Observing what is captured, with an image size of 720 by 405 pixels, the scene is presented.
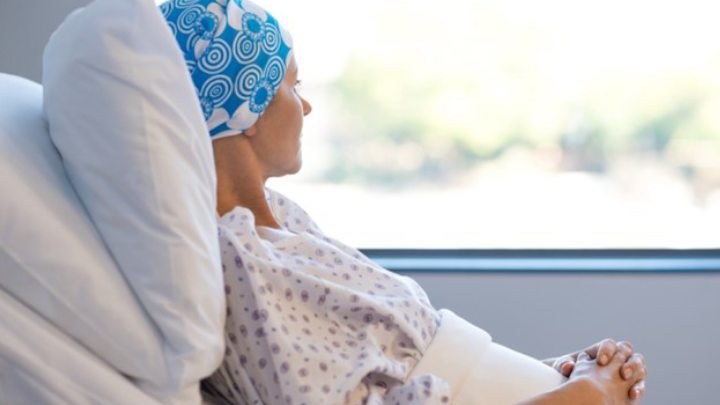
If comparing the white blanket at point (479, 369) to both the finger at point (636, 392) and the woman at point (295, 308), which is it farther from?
the finger at point (636, 392)

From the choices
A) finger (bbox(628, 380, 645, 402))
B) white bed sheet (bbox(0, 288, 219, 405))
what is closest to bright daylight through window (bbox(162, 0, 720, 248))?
finger (bbox(628, 380, 645, 402))

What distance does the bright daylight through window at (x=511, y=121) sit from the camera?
2547 mm

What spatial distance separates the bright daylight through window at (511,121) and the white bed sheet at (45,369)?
1696 millimetres

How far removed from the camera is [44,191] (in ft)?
3.39

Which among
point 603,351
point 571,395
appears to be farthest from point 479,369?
point 603,351

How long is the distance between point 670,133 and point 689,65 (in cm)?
19

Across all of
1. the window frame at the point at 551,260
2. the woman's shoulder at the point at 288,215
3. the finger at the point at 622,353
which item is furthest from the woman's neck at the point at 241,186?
the window frame at the point at 551,260

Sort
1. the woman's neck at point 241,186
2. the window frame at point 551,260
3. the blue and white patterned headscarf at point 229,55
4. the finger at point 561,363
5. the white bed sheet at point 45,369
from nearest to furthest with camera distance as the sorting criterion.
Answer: the white bed sheet at point 45,369
the blue and white patterned headscarf at point 229,55
the woman's neck at point 241,186
the finger at point 561,363
the window frame at point 551,260

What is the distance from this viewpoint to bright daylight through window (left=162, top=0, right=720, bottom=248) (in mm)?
2547

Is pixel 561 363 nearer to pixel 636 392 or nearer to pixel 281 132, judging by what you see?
pixel 636 392

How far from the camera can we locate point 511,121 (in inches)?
103

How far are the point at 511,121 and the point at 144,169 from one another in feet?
5.66

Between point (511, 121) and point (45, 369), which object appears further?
point (511, 121)

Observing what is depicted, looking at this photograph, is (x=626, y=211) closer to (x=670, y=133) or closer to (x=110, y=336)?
(x=670, y=133)
